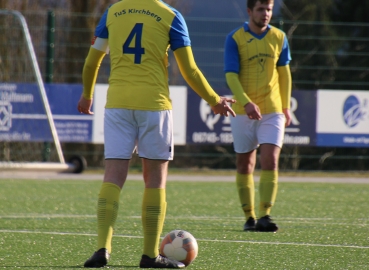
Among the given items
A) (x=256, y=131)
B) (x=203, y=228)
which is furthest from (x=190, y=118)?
(x=203, y=228)

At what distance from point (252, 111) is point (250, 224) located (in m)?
1.04

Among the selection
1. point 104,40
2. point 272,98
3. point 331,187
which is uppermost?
point 104,40

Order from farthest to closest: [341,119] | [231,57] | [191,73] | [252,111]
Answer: [341,119] → [231,57] → [252,111] → [191,73]

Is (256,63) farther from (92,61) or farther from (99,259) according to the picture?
(99,259)

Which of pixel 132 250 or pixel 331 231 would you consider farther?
pixel 331 231

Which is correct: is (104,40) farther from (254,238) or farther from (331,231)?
(331,231)

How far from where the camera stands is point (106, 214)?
14.0 feet

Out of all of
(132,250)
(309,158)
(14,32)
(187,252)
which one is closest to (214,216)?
(132,250)

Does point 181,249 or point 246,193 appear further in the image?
point 246,193

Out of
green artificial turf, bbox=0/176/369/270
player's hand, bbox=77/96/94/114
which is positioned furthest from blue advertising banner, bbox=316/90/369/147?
player's hand, bbox=77/96/94/114

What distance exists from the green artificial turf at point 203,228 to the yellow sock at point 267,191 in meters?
0.24

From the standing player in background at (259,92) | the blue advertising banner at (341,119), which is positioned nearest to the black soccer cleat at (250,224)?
the standing player in background at (259,92)

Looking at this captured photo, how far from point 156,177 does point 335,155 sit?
11.2 metres

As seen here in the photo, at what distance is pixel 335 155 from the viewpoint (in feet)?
49.4
